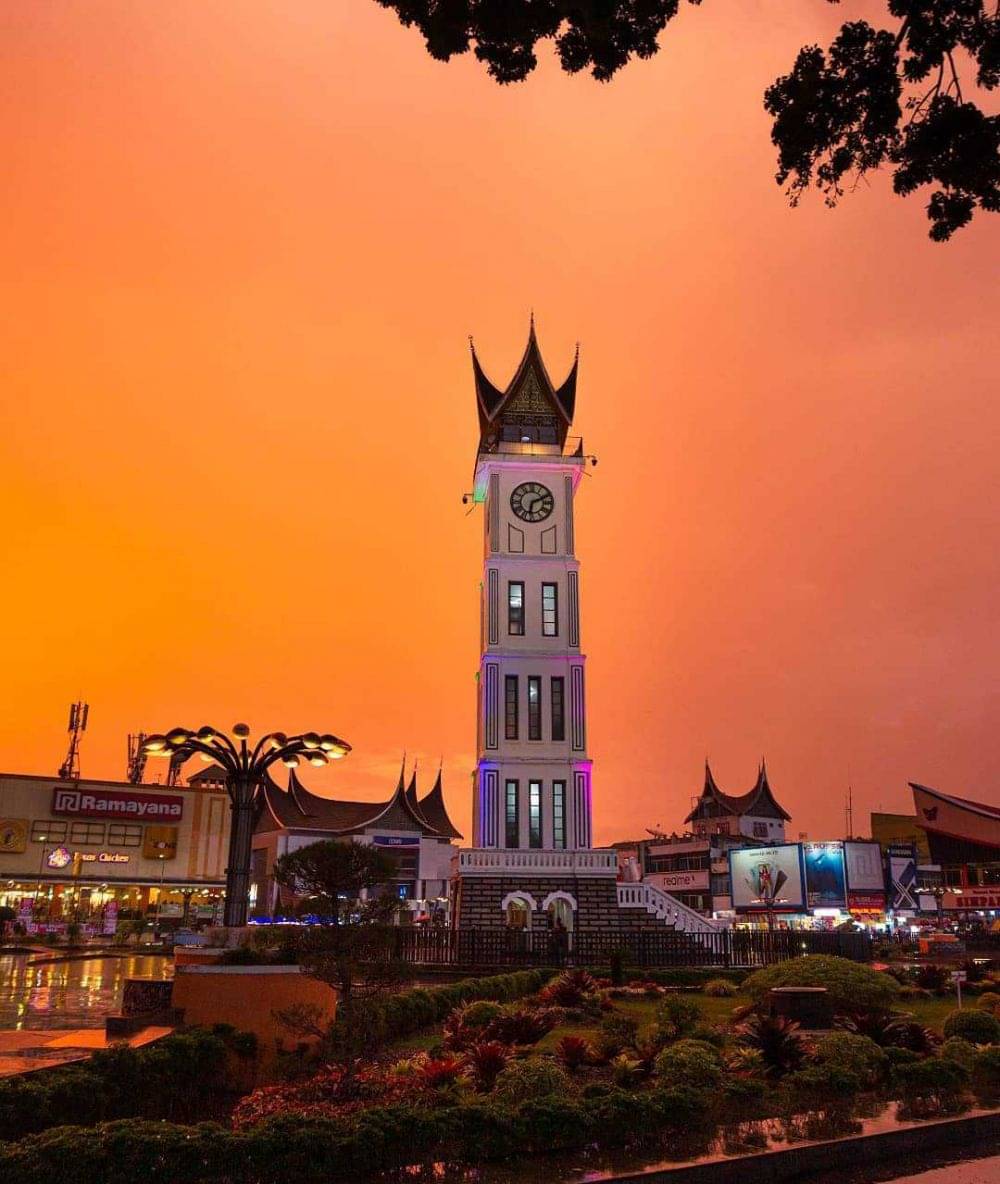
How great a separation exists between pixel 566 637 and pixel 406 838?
968 inches

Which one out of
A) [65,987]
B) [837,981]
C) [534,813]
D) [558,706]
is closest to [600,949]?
[534,813]

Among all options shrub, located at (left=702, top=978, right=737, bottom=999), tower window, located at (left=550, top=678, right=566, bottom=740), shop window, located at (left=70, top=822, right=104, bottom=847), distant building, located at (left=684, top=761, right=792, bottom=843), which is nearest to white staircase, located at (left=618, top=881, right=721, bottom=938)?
tower window, located at (left=550, top=678, right=566, bottom=740)

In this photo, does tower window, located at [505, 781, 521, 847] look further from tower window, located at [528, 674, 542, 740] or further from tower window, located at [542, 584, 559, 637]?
tower window, located at [542, 584, 559, 637]

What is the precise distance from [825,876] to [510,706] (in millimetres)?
23714

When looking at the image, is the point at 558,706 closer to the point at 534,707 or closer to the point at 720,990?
the point at 534,707

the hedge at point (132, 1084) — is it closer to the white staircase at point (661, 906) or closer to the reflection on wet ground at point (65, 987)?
the reflection on wet ground at point (65, 987)

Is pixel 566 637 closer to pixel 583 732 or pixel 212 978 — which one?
pixel 583 732

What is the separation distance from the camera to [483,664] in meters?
45.0

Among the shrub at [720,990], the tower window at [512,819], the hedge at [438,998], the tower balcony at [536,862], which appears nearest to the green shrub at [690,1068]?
the hedge at [438,998]

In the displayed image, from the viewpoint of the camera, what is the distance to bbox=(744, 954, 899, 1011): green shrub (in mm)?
17297

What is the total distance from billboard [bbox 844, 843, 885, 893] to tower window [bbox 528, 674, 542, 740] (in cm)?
2280

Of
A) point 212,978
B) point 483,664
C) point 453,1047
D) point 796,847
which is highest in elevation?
point 483,664

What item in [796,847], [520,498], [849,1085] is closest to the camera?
[849,1085]

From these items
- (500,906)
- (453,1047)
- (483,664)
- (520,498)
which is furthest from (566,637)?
(453,1047)
